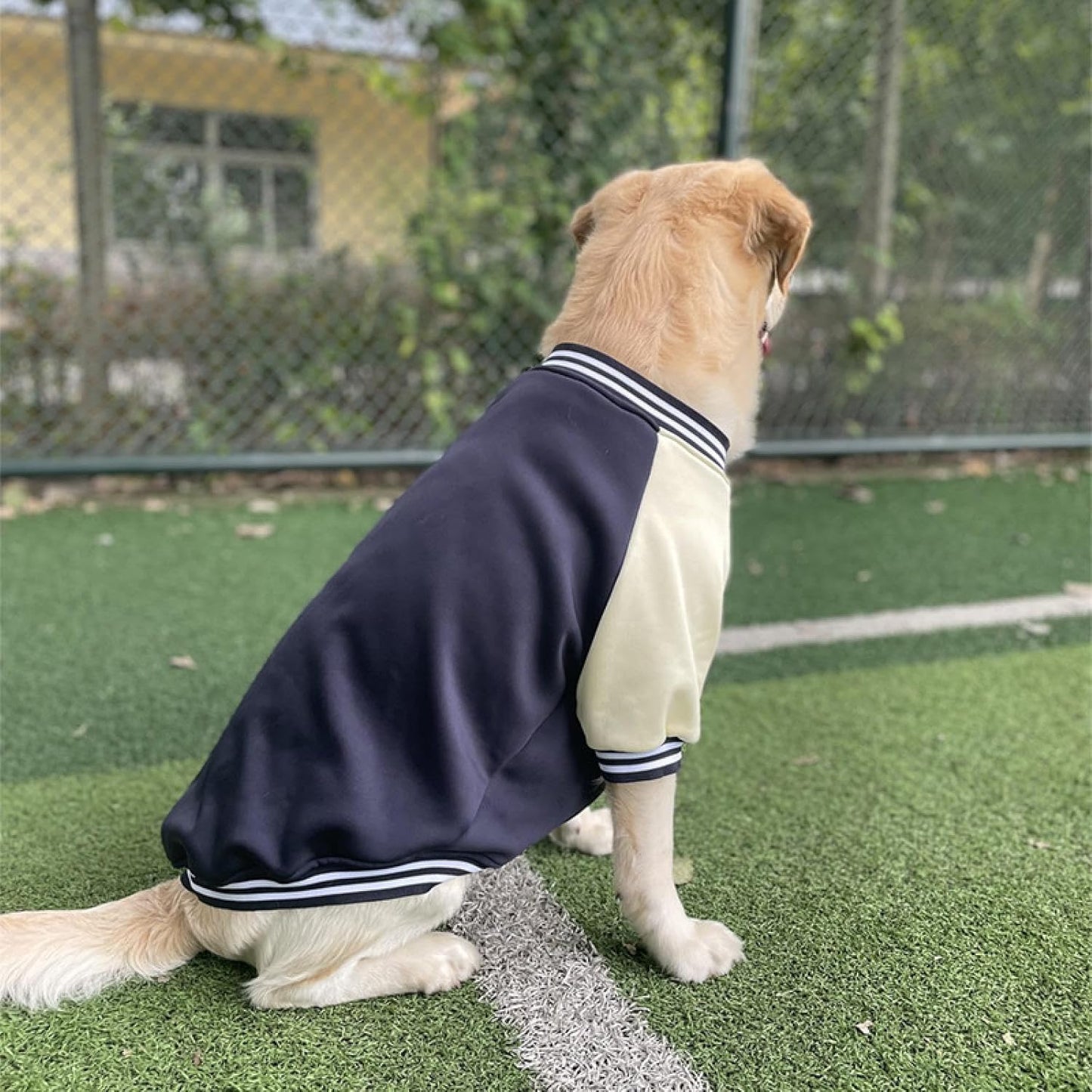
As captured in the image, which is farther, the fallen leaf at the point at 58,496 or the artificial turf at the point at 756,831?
the fallen leaf at the point at 58,496

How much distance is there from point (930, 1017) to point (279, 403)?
14.4 ft

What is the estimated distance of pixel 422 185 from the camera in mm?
5188

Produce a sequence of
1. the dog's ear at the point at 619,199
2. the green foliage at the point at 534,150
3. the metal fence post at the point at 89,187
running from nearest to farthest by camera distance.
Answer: the dog's ear at the point at 619,199
the metal fence post at the point at 89,187
the green foliage at the point at 534,150

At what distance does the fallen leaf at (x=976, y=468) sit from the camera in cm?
583

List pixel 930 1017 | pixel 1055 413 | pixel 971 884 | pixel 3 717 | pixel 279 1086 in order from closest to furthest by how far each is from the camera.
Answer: pixel 279 1086
pixel 930 1017
pixel 971 884
pixel 3 717
pixel 1055 413

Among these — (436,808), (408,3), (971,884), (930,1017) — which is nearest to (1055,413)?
(408,3)

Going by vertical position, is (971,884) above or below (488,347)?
below

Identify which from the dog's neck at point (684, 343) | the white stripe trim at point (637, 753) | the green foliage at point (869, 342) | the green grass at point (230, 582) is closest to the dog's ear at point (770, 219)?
the dog's neck at point (684, 343)

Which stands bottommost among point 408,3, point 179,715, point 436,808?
point 179,715

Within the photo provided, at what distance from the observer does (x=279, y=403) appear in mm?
5035

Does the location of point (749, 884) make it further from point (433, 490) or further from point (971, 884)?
point (433, 490)

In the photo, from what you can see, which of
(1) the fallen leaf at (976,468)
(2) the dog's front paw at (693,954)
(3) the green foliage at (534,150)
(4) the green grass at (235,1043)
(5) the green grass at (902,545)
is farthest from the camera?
(1) the fallen leaf at (976,468)

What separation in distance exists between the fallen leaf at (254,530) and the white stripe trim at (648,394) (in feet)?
10.2

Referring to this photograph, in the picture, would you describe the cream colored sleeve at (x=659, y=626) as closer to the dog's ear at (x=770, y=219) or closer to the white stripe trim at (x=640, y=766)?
the white stripe trim at (x=640, y=766)
